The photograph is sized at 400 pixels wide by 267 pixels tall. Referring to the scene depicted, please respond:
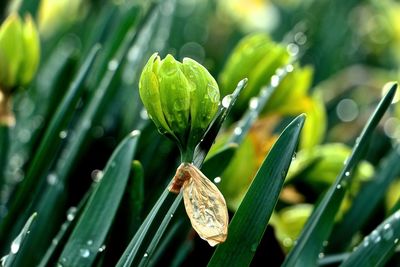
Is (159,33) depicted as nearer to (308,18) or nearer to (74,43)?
(74,43)

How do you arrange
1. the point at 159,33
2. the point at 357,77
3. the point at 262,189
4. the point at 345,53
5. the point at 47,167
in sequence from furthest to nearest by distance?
the point at 345,53 < the point at 357,77 < the point at 159,33 < the point at 47,167 < the point at 262,189

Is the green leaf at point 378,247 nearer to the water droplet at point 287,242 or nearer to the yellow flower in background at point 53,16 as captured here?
the water droplet at point 287,242

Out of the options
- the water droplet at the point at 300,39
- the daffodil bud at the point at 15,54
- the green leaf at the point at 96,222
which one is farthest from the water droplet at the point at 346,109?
the green leaf at the point at 96,222

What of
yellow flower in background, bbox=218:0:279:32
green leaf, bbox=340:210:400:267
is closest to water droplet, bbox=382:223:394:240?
green leaf, bbox=340:210:400:267

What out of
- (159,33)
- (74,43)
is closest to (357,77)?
(159,33)

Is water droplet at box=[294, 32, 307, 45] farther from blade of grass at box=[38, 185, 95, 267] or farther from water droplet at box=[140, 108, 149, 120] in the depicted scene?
blade of grass at box=[38, 185, 95, 267]

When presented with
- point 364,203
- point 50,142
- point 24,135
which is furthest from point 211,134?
point 24,135
